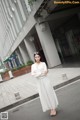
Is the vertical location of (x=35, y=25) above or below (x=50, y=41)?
above

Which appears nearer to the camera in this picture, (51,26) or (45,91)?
(45,91)

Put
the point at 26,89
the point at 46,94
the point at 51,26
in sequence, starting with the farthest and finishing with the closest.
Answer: the point at 51,26, the point at 26,89, the point at 46,94

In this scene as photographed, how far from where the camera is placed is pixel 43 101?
6898 millimetres

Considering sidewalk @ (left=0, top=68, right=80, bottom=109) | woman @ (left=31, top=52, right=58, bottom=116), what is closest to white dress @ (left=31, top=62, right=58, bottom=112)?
woman @ (left=31, top=52, right=58, bottom=116)

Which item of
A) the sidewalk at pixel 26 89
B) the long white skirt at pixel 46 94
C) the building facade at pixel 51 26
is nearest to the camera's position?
the long white skirt at pixel 46 94

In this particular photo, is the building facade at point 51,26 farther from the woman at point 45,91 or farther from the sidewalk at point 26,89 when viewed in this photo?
the woman at point 45,91

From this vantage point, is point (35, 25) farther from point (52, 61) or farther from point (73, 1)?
point (73, 1)

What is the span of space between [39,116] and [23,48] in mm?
32830

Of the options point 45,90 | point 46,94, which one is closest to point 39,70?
point 45,90

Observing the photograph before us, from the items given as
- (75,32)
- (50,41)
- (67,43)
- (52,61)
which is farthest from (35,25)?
(67,43)

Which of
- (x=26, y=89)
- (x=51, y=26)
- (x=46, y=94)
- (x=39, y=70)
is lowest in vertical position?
(x=26, y=89)

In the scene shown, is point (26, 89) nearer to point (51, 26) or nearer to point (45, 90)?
point (45, 90)

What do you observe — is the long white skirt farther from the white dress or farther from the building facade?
the building facade

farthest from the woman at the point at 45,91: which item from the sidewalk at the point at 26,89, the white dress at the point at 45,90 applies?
the sidewalk at the point at 26,89
